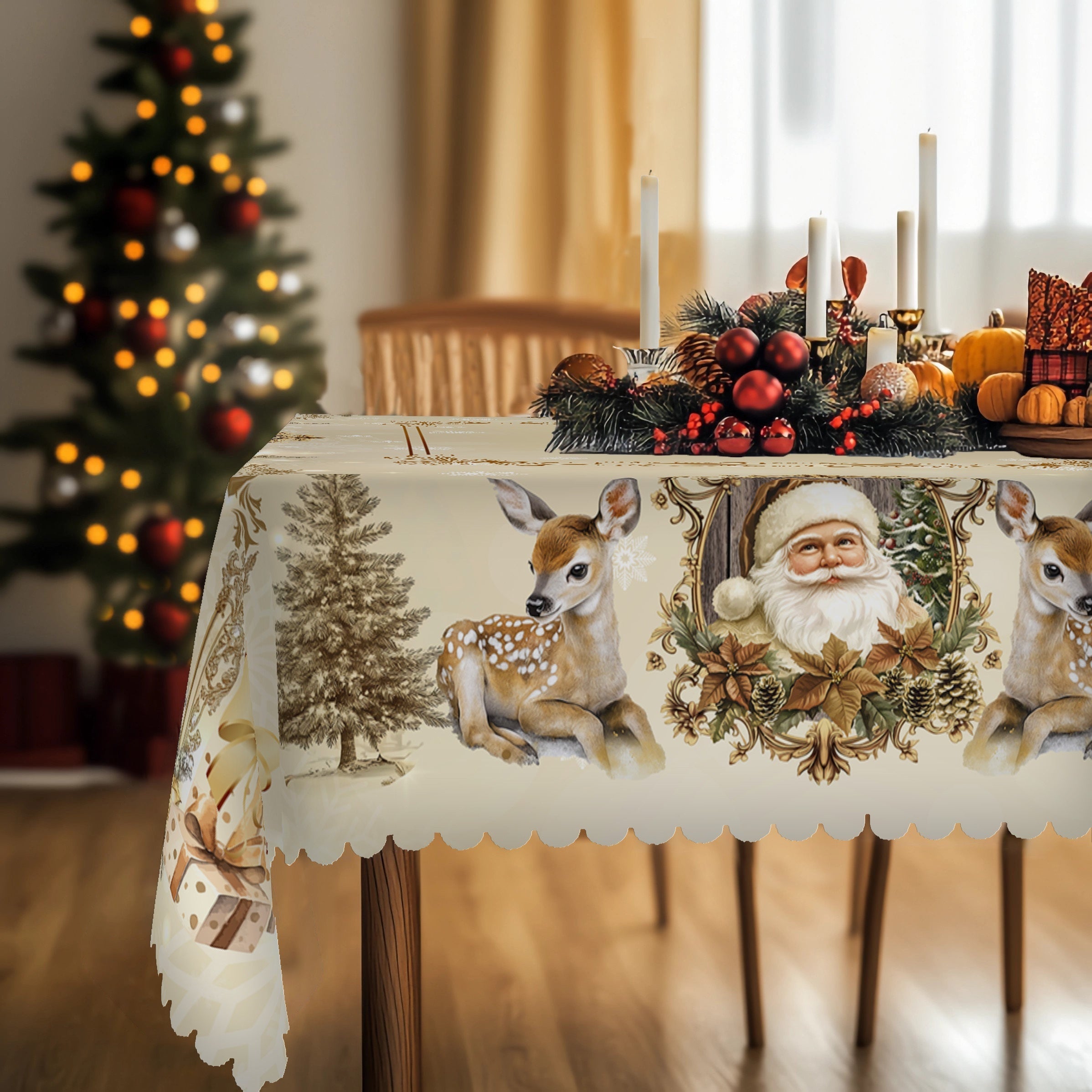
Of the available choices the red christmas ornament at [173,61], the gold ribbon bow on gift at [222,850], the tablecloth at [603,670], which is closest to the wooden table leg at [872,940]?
the tablecloth at [603,670]

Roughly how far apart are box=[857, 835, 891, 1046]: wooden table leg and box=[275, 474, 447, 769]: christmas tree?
29.3 inches

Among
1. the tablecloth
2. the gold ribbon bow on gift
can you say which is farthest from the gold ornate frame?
the gold ribbon bow on gift

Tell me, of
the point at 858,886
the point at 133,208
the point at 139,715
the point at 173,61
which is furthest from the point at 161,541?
the point at 858,886

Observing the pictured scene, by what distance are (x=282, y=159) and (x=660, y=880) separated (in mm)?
1924

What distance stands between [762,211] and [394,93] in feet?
3.04

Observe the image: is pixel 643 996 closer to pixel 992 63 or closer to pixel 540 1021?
pixel 540 1021

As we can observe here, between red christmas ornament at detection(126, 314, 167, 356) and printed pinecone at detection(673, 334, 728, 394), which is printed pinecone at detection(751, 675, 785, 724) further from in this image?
red christmas ornament at detection(126, 314, 167, 356)

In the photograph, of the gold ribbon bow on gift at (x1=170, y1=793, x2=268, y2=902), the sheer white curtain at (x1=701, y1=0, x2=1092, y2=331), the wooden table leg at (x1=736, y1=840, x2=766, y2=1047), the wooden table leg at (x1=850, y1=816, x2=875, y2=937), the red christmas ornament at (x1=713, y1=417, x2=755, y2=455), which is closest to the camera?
the gold ribbon bow on gift at (x1=170, y1=793, x2=268, y2=902)

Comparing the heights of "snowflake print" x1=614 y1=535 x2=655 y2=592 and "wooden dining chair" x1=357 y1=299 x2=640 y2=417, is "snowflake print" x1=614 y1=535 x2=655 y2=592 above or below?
below

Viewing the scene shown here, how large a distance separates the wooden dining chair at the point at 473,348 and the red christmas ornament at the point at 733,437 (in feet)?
5.99

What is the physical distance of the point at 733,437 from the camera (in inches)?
42.1

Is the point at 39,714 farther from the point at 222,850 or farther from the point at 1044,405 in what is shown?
the point at 1044,405

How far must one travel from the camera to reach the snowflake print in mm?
987

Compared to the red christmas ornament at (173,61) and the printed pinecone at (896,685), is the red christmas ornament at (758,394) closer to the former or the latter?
the printed pinecone at (896,685)
